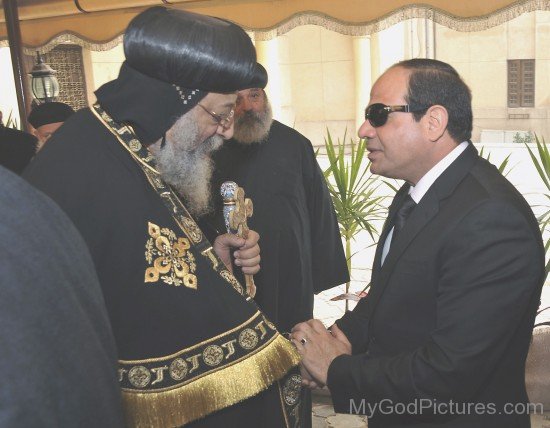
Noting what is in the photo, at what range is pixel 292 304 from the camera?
12.3 ft

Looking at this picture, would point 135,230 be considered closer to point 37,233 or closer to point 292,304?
point 37,233

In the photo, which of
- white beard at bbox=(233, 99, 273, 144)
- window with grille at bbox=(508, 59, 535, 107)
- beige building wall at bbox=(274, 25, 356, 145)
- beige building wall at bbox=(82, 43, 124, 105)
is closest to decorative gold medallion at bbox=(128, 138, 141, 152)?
white beard at bbox=(233, 99, 273, 144)

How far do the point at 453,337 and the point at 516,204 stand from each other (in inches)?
15.8

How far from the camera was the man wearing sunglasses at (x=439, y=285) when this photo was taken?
172 cm

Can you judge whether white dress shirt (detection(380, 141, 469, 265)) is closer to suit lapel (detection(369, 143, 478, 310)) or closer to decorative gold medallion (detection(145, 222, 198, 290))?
suit lapel (detection(369, 143, 478, 310))

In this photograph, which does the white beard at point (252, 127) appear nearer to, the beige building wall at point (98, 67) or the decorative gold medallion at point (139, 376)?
the decorative gold medallion at point (139, 376)

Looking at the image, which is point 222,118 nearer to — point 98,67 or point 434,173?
point 434,173

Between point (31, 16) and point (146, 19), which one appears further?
point (31, 16)

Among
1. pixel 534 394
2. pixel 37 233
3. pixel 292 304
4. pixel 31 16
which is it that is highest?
pixel 31 16

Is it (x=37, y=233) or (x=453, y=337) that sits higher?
(x=37, y=233)

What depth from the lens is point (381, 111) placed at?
209 cm

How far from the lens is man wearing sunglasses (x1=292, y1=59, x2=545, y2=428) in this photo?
1720 mm

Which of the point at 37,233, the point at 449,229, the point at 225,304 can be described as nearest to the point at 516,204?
the point at 449,229

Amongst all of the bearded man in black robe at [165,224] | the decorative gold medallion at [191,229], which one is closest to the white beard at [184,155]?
the bearded man in black robe at [165,224]
